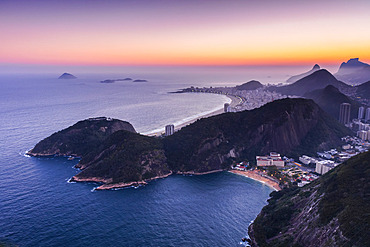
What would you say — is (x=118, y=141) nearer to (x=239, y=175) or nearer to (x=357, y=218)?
(x=239, y=175)

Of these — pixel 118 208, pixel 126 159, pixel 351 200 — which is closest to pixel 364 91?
pixel 351 200

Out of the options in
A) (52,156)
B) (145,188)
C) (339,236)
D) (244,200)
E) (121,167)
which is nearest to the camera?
(339,236)

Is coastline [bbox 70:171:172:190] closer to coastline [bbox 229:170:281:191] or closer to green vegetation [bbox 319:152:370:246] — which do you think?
coastline [bbox 229:170:281:191]

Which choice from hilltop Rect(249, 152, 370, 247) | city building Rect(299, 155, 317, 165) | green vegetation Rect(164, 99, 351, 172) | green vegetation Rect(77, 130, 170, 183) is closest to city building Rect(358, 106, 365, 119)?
green vegetation Rect(164, 99, 351, 172)

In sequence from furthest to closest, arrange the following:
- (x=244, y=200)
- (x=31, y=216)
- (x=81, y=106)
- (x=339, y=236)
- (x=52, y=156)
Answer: (x=81, y=106), (x=52, y=156), (x=244, y=200), (x=31, y=216), (x=339, y=236)

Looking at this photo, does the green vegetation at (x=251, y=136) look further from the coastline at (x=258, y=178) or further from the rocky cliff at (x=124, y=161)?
the coastline at (x=258, y=178)

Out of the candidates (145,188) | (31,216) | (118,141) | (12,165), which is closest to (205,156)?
(145,188)

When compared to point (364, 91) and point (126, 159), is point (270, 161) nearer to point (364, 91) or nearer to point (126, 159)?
point (126, 159)
